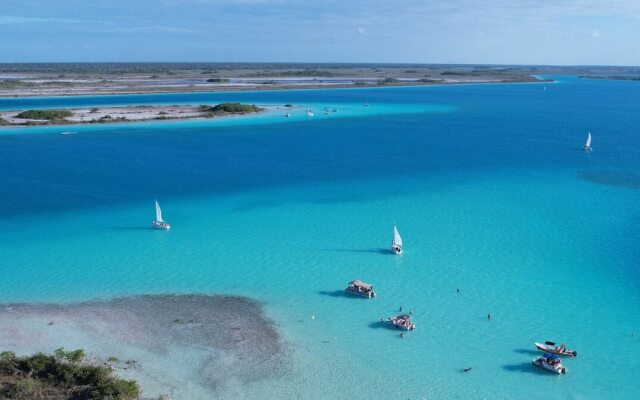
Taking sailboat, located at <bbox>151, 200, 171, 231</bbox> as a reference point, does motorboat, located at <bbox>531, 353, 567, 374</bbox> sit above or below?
below

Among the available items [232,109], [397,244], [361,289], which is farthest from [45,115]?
[361,289]

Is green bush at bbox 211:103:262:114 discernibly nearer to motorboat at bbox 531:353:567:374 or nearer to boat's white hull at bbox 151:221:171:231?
boat's white hull at bbox 151:221:171:231

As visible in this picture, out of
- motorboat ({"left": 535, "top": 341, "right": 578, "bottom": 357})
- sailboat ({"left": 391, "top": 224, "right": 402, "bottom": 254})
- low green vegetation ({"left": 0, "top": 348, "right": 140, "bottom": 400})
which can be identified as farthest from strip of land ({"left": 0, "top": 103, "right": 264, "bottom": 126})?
motorboat ({"left": 535, "top": 341, "right": 578, "bottom": 357})

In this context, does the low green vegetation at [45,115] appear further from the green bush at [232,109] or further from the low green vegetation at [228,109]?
the green bush at [232,109]

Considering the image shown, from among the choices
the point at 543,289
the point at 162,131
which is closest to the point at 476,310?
the point at 543,289

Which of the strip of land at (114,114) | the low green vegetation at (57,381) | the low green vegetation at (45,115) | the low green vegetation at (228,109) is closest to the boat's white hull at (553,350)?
the low green vegetation at (57,381)
